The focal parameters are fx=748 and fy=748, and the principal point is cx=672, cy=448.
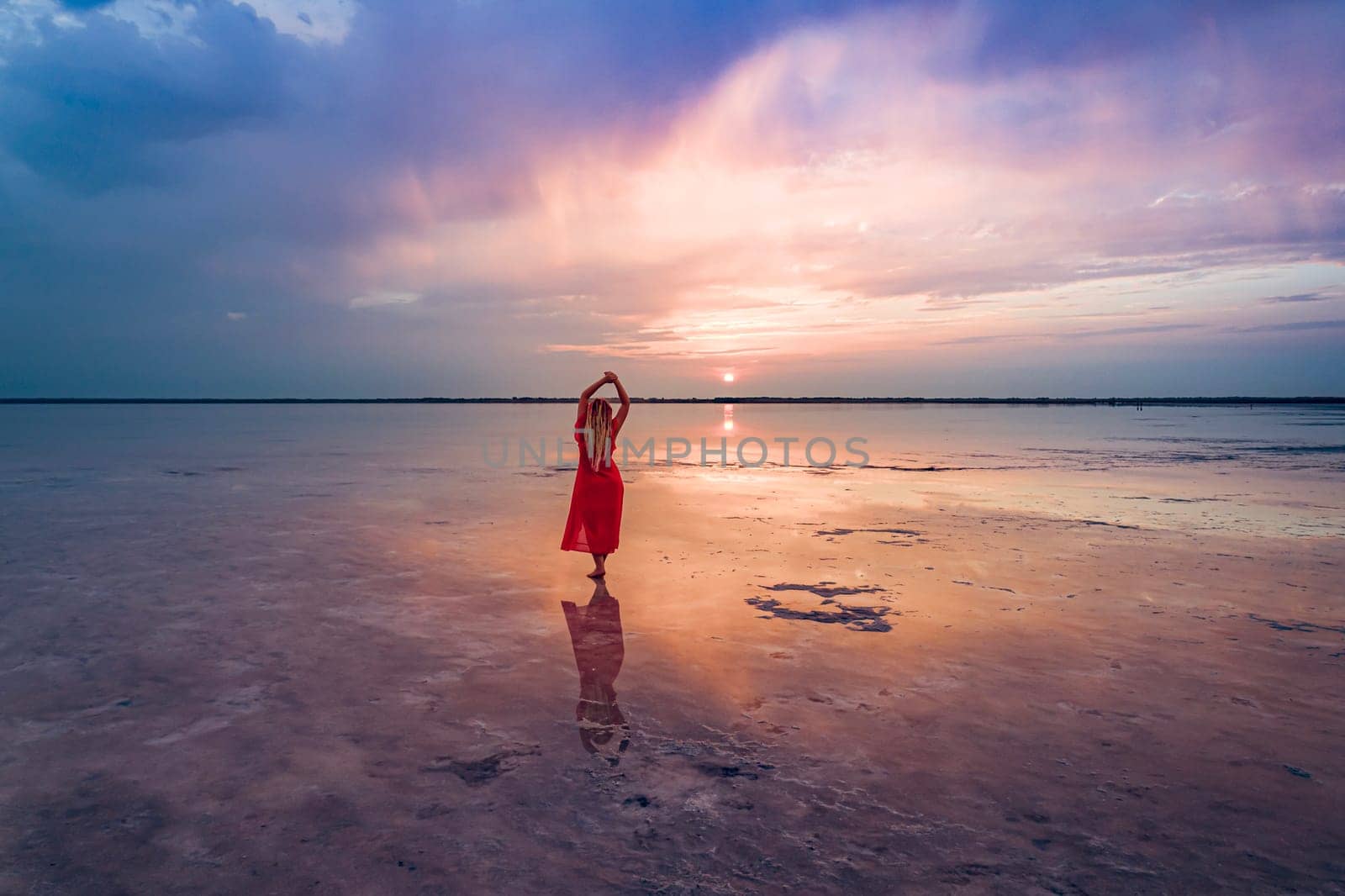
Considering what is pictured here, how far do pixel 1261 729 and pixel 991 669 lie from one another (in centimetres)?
161

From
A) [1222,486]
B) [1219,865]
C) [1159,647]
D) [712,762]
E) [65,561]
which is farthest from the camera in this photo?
[1222,486]

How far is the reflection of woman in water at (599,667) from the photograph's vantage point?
4542 mm

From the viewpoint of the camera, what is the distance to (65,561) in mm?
9398

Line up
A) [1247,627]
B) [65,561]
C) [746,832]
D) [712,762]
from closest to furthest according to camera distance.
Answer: [746,832]
[712,762]
[1247,627]
[65,561]

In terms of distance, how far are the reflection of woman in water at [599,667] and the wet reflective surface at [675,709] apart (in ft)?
0.13

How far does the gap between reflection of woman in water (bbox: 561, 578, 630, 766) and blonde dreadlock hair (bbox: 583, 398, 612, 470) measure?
4.83 ft

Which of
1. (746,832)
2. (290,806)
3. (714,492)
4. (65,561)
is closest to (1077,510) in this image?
(714,492)

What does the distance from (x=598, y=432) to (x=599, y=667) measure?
3.64m

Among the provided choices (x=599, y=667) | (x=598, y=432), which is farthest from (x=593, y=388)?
(x=599, y=667)

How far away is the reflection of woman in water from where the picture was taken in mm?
4542

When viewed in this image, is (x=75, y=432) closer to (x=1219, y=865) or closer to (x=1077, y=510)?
(x=1077, y=510)

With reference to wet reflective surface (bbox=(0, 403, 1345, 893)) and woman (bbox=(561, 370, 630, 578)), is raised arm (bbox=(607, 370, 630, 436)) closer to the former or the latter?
woman (bbox=(561, 370, 630, 578))

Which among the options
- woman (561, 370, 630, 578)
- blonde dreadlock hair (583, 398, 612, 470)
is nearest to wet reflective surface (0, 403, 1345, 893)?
woman (561, 370, 630, 578)

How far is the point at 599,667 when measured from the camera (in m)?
5.82
